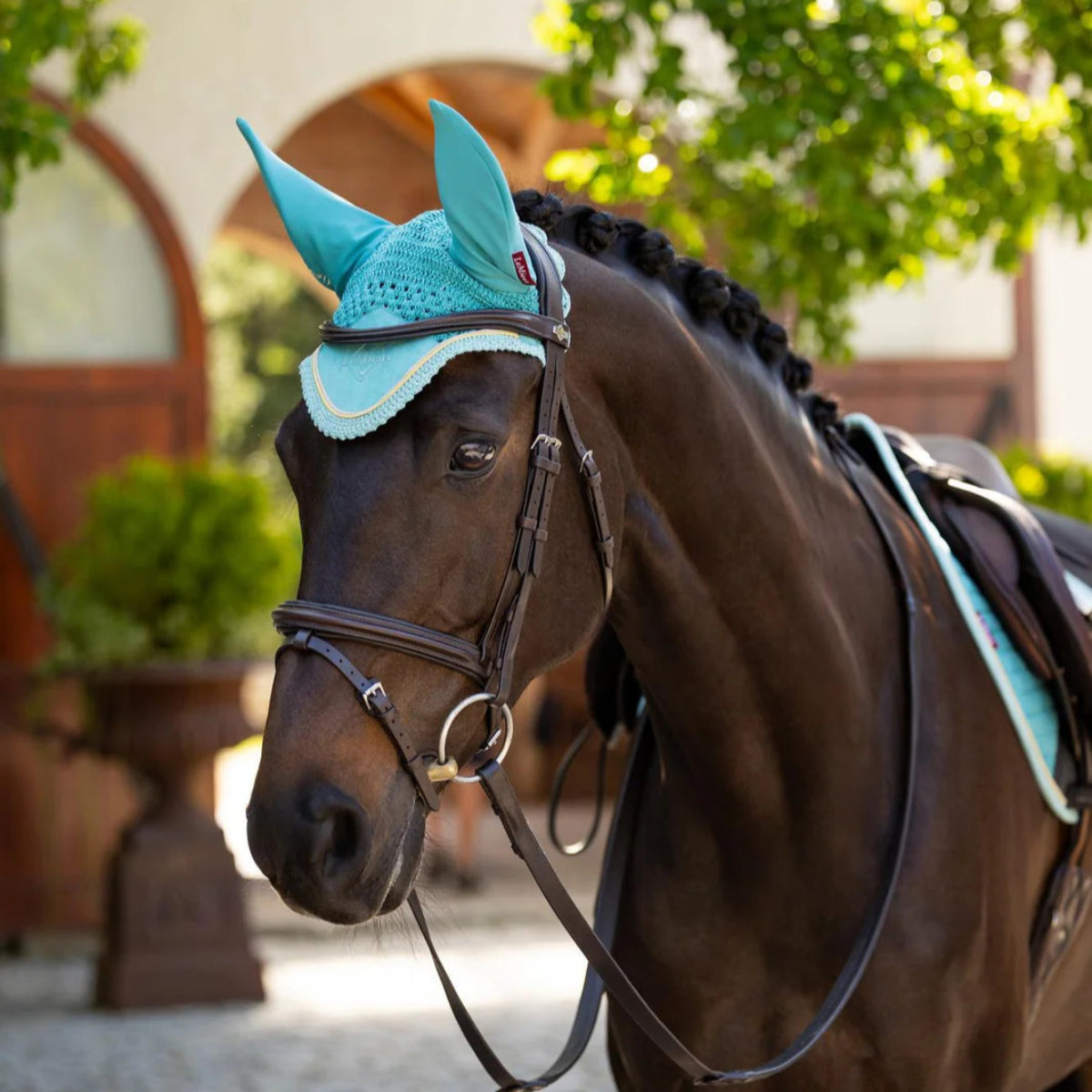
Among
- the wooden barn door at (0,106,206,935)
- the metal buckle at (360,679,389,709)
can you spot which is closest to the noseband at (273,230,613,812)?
the metal buckle at (360,679,389,709)

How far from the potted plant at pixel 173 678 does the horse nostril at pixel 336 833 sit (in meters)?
4.38

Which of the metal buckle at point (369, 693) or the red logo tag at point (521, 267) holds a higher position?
the red logo tag at point (521, 267)

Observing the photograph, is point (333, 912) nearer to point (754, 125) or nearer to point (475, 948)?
point (754, 125)

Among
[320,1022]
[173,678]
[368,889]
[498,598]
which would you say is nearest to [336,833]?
[368,889]

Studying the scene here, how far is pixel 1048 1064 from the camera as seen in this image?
8.79ft

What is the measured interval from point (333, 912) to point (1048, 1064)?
152cm

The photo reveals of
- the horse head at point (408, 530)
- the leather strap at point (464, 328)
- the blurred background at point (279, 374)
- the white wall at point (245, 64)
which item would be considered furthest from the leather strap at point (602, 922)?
the white wall at point (245, 64)

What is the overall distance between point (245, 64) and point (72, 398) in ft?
5.53

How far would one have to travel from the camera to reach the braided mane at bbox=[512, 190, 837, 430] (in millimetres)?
2123

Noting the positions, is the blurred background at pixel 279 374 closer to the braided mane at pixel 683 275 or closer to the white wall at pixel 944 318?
the white wall at pixel 944 318

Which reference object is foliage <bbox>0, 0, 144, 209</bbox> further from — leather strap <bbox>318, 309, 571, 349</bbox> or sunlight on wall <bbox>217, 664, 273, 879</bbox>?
leather strap <bbox>318, 309, 571, 349</bbox>

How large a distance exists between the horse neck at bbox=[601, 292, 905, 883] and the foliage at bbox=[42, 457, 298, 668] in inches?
155

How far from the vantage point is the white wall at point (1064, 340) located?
328 inches

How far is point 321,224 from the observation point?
2.02 meters
